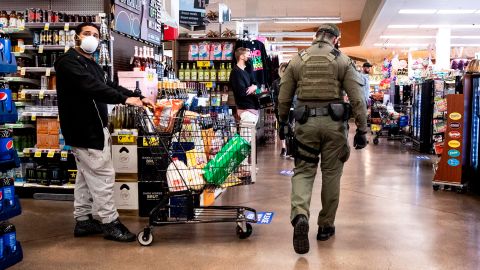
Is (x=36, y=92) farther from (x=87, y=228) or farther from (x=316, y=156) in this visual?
(x=316, y=156)

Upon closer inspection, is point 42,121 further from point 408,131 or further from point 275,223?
point 408,131

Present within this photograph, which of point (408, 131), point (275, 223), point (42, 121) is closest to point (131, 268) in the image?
point (275, 223)

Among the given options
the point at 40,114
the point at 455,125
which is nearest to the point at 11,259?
the point at 40,114

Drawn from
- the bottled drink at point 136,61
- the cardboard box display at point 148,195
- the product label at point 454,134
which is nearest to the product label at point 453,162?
the product label at point 454,134

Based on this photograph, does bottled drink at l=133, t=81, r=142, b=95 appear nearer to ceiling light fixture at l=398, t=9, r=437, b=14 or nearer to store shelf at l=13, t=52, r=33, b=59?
store shelf at l=13, t=52, r=33, b=59

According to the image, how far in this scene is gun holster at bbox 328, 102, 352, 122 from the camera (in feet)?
11.7

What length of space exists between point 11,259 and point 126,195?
5.12ft

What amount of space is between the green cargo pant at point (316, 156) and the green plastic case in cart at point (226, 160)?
1.35 feet

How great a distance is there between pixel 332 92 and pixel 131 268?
6.07 ft

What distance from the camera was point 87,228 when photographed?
159 inches

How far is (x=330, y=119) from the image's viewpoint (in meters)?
3.59

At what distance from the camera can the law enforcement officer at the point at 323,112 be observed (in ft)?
11.8

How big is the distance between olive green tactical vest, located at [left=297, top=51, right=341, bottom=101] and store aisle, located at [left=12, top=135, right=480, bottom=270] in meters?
1.13

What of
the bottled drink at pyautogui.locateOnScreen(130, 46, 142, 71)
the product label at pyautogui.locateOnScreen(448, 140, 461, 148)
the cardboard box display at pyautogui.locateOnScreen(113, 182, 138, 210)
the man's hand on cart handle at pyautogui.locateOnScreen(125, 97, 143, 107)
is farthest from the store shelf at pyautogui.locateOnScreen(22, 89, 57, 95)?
the product label at pyautogui.locateOnScreen(448, 140, 461, 148)
